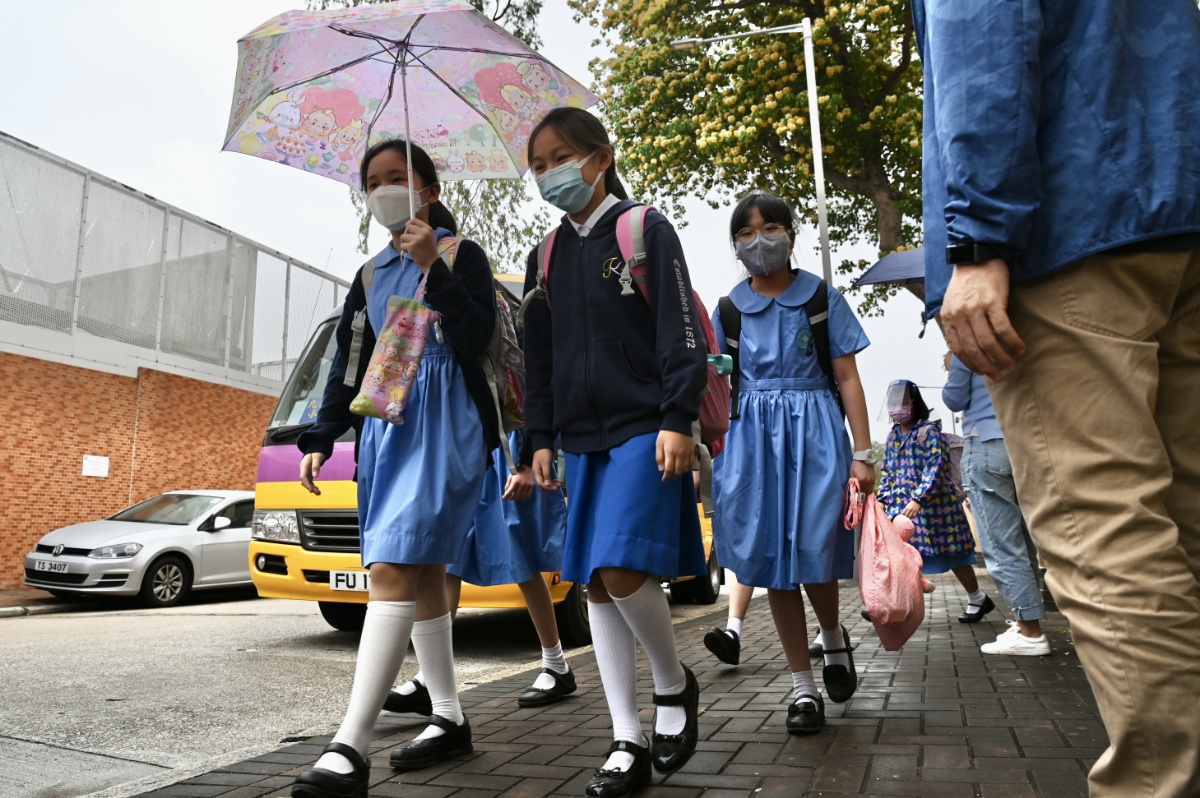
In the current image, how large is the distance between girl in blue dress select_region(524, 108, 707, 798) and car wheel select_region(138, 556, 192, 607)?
1086 centimetres

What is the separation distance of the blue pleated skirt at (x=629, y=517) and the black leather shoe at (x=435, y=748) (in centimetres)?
79

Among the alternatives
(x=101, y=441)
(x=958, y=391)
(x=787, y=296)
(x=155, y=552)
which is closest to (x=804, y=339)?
(x=787, y=296)

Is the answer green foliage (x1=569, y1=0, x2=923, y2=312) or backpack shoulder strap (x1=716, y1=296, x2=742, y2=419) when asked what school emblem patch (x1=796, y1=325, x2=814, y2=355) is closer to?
backpack shoulder strap (x1=716, y1=296, x2=742, y2=419)

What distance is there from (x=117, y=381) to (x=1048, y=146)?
18782 millimetres

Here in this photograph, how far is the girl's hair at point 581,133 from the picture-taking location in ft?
11.2

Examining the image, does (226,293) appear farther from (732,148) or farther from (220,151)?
(220,151)

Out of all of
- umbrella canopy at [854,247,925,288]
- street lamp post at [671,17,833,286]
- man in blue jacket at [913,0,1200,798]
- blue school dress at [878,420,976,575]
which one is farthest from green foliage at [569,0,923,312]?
man in blue jacket at [913,0,1200,798]

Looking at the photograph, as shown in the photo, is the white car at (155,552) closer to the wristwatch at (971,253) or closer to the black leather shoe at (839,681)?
the black leather shoe at (839,681)

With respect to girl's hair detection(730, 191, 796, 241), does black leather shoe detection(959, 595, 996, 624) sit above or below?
below

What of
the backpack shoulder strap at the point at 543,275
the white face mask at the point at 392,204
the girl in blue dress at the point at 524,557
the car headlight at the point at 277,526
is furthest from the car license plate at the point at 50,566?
the backpack shoulder strap at the point at 543,275

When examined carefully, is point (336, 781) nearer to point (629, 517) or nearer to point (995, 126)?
point (629, 517)

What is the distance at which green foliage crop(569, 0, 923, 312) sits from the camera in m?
16.7

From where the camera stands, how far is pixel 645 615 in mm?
3076

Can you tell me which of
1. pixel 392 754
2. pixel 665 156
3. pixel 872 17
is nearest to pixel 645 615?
pixel 392 754
